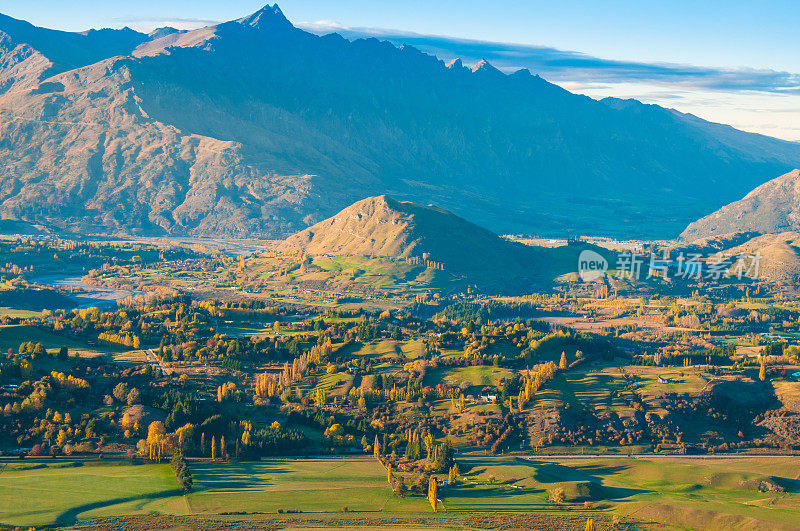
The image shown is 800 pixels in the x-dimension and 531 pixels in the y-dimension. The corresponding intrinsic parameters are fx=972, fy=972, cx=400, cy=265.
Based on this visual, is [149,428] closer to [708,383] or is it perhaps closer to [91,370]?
[91,370]

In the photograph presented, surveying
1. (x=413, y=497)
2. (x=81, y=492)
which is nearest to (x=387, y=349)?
(x=413, y=497)

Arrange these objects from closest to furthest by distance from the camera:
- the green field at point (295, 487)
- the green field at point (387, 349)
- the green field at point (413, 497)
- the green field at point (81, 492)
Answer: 1. the green field at point (81, 492)
2. the green field at point (413, 497)
3. the green field at point (295, 487)
4. the green field at point (387, 349)

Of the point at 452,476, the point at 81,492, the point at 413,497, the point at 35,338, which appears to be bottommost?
the point at 413,497

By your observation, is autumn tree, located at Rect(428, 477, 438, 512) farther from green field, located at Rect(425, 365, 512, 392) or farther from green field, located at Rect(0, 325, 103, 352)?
green field, located at Rect(0, 325, 103, 352)

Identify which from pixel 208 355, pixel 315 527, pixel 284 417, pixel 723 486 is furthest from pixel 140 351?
pixel 723 486

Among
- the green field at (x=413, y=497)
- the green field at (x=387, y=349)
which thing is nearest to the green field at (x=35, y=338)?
the green field at (x=387, y=349)

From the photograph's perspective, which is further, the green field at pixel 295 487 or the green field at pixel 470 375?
the green field at pixel 470 375

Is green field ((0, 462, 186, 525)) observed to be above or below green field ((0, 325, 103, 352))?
below

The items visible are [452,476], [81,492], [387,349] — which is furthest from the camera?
[387,349]

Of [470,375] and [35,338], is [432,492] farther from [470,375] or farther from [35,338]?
[35,338]

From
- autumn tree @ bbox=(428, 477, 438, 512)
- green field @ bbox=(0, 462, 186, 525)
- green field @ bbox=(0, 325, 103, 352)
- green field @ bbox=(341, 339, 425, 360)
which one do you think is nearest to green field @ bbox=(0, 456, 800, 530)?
green field @ bbox=(0, 462, 186, 525)

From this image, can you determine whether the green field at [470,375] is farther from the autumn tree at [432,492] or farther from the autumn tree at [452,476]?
the autumn tree at [432,492]
